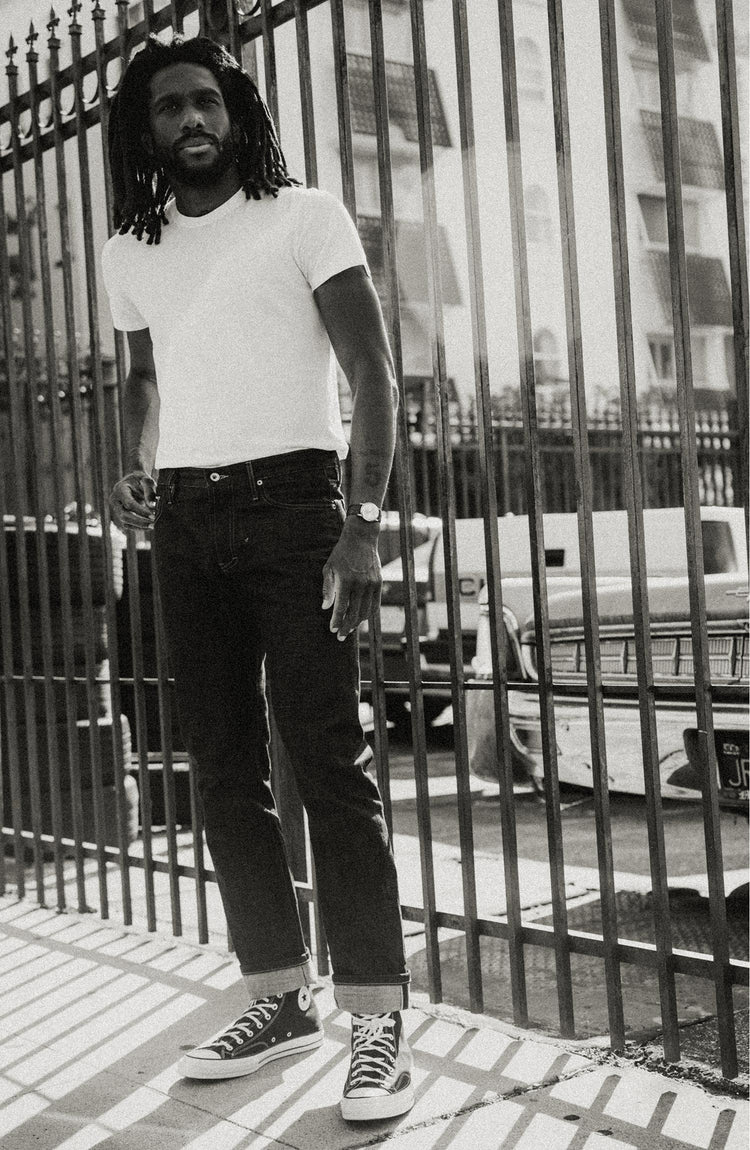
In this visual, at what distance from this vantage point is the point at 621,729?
4.31m

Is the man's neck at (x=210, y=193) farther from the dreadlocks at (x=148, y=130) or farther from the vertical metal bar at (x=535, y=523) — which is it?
the vertical metal bar at (x=535, y=523)

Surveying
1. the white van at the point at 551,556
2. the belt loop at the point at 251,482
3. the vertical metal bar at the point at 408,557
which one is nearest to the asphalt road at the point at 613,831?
the white van at the point at 551,556

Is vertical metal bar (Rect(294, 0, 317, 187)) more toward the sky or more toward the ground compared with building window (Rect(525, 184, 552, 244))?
more toward the ground

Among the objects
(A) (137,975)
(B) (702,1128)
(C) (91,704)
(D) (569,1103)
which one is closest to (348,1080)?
(D) (569,1103)

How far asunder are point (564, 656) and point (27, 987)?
2.10 meters

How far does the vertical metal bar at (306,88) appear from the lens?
→ 3277 millimetres

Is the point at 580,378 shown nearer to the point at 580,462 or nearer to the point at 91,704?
the point at 580,462

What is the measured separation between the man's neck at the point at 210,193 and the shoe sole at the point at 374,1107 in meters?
1.83

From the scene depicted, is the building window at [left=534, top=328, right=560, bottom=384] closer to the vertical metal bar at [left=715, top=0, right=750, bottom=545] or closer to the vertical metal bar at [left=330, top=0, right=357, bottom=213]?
the vertical metal bar at [left=330, top=0, right=357, bottom=213]

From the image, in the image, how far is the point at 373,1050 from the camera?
2451 mm

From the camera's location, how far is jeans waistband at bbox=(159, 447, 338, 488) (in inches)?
98.1

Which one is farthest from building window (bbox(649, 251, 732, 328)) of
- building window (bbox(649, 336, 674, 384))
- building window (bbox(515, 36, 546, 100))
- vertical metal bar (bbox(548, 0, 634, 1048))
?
vertical metal bar (bbox(548, 0, 634, 1048))

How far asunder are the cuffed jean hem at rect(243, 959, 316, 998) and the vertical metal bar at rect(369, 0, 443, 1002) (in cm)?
43

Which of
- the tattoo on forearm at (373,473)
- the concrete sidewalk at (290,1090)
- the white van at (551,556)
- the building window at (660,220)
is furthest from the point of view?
the building window at (660,220)
